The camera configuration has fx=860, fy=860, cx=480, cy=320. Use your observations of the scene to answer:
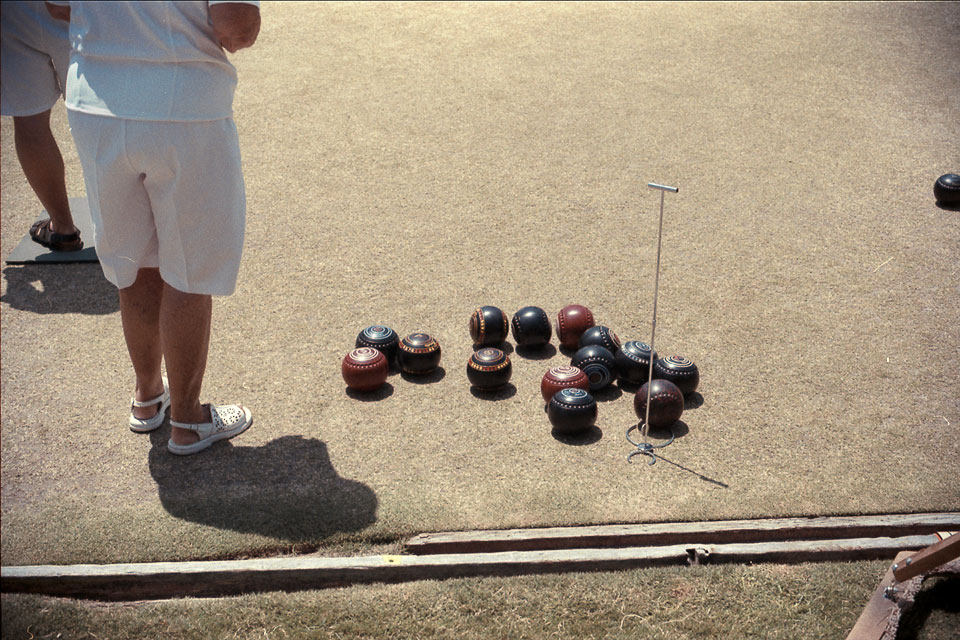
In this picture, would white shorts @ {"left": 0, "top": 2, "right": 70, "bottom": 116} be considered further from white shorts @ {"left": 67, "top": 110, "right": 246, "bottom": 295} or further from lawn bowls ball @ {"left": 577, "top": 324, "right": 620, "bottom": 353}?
lawn bowls ball @ {"left": 577, "top": 324, "right": 620, "bottom": 353}

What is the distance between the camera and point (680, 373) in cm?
505

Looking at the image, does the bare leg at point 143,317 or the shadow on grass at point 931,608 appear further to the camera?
the bare leg at point 143,317

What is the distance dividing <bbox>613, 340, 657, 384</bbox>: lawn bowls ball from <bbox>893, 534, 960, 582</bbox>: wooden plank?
184 cm

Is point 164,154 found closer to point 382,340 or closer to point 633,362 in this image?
point 382,340

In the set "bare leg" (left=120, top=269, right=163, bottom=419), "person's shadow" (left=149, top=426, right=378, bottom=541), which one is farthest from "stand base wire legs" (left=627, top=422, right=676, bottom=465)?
"bare leg" (left=120, top=269, right=163, bottom=419)

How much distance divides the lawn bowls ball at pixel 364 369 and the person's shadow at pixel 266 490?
0.49m

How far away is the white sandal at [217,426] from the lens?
4652 mm

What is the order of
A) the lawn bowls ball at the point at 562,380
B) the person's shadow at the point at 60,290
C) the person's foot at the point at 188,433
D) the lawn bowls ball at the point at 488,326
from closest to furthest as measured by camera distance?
the person's foot at the point at 188,433, the lawn bowls ball at the point at 562,380, the lawn bowls ball at the point at 488,326, the person's shadow at the point at 60,290

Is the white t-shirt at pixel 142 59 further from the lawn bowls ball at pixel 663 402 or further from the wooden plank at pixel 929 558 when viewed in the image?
the wooden plank at pixel 929 558

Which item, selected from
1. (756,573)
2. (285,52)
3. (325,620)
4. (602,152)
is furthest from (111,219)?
(285,52)

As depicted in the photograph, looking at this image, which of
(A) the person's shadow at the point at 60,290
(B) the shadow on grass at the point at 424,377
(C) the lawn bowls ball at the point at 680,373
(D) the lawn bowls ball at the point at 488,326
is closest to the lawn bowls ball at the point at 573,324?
(D) the lawn bowls ball at the point at 488,326

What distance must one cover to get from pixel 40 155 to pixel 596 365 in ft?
14.4

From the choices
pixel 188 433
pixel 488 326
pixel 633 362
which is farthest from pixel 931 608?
pixel 188 433

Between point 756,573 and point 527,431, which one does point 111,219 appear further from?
point 756,573
